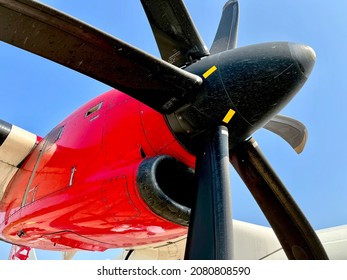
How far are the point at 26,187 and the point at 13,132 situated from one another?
1.04 metres

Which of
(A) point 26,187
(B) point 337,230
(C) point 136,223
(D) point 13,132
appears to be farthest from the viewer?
(B) point 337,230

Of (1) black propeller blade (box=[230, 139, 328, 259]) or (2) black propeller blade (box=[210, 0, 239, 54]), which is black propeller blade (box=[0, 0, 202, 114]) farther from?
(2) black propeller blade (box=[210, 0, 239, 54])

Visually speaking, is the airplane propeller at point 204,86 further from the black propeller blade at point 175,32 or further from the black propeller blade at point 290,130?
the black propeller blade at point 290,130

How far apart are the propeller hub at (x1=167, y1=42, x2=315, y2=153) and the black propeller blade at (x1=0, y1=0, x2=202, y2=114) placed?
206mm

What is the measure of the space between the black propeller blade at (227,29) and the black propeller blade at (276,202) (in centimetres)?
172

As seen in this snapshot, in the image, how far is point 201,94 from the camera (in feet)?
13.1

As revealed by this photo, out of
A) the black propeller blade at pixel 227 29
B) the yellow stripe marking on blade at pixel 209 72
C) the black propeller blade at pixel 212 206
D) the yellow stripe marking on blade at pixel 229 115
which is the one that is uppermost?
the black propeller blade at pixel 227 29

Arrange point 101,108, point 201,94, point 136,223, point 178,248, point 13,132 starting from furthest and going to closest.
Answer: point 178,248 < point 13,132 < point 101,108 < point 136,223 < point 201,94

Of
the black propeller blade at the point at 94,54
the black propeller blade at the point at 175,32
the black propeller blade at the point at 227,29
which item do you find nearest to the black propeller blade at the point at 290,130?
the black propeller blade at the point at 227,29

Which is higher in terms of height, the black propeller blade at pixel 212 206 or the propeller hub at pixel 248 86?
the propeller hub at pixel 248 86

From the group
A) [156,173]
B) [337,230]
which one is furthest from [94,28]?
[337,230]

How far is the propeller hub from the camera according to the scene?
151 inches

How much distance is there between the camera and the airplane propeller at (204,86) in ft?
10.7

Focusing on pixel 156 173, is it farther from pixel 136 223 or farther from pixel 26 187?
pixel 26 187
